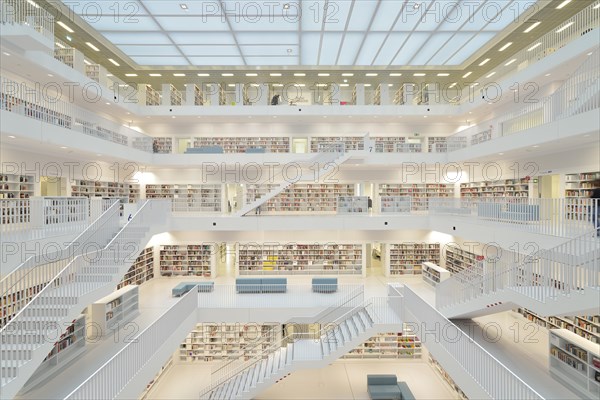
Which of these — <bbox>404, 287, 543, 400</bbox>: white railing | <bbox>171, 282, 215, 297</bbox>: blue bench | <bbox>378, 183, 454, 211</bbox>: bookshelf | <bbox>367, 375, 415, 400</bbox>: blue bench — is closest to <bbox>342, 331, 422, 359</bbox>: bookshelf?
<bbox>367, 375, 415, 400</bbox>: blue bench

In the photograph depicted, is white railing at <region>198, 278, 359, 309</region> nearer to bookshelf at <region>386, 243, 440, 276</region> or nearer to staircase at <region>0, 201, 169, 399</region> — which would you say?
bookshelf at <region>386, 243, 440, 276</region>

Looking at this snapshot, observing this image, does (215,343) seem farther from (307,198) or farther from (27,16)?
(27,16)

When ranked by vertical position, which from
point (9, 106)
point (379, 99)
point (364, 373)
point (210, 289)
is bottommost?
point (364, 373)

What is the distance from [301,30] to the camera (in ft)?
37.6

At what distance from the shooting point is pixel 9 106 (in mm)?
8445

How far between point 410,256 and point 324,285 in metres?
4.72

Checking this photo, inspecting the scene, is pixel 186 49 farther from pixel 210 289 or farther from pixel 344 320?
pixel 344 320

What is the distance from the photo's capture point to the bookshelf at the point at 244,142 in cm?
1548

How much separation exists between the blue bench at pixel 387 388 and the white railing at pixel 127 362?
18.0ft

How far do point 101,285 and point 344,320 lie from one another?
6367 millimetres

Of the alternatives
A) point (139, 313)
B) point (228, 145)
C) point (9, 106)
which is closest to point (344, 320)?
point (139, 313)

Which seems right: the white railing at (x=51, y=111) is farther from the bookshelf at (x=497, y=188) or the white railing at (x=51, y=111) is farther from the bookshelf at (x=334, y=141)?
the bookshelf at (x=497, y=188)

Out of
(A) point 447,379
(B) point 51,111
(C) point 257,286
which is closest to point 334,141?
(C) point 257,286

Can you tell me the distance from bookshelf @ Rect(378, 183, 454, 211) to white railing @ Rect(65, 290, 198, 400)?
32.3 feet
